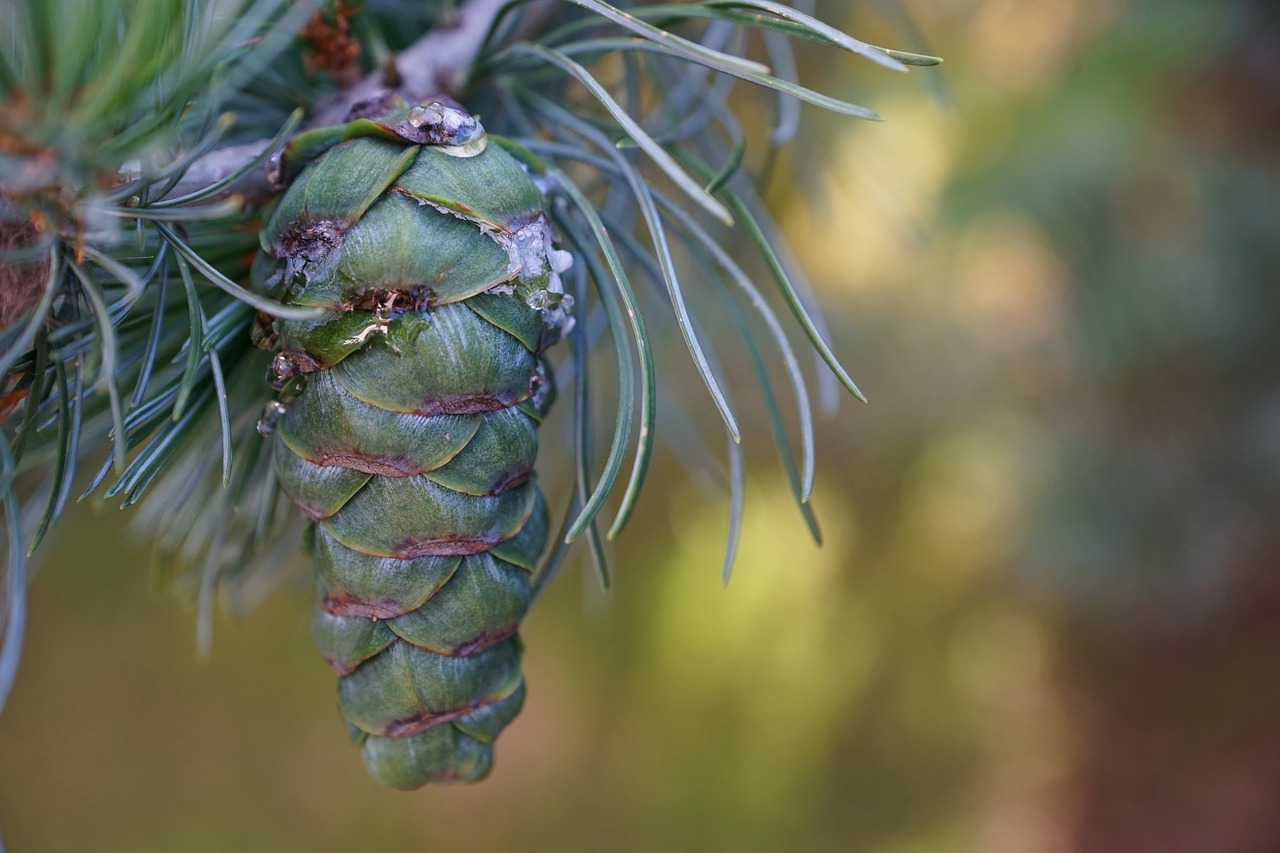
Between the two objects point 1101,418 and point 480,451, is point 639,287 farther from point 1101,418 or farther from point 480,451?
point 1101,418

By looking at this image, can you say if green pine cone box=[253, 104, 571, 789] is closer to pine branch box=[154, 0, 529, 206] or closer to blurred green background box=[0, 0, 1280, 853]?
pine branch box=[154, 0, 529, 206]

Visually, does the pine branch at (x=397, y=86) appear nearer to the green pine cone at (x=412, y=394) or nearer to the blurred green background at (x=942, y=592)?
the green pine cone at (x=412, y=394)

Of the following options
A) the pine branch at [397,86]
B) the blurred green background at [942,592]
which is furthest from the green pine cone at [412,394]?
the blurred green background at [942,592]

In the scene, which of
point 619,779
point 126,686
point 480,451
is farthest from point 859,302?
point 126,686

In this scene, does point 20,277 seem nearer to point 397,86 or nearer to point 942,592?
point 397,86

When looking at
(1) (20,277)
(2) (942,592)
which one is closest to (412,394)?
(1) (20,277)

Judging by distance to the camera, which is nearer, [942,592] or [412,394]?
[412,394]

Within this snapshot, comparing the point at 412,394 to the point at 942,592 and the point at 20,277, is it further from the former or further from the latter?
the point at 942,592

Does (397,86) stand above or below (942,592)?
above
